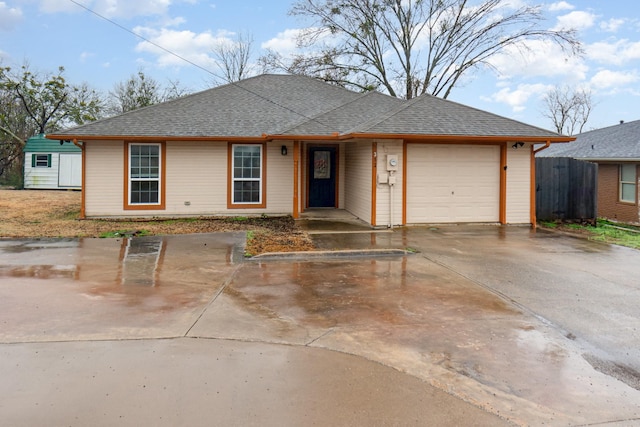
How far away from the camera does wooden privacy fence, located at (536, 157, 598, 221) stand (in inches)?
593

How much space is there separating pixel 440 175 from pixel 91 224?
9963mm

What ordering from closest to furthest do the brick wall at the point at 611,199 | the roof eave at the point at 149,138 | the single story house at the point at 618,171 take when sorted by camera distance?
the roof eave at the point at 149,138, the single story house at the point at 618,171, the brick wall at the point at 611,199

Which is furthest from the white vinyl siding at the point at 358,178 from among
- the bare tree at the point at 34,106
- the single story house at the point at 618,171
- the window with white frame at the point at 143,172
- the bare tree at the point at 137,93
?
the bare tree at the point at 137,93

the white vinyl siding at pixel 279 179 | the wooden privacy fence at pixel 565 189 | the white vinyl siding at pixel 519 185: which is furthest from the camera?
the white vinyl siding at pixel 279 179

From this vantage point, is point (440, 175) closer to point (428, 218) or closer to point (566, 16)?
point (428, 218)

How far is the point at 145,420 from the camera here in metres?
3.27

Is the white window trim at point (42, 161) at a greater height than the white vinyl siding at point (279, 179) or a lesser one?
greater

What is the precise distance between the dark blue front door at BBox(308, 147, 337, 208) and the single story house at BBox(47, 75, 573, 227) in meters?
0.04

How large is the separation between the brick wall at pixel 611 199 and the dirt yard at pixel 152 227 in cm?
1284

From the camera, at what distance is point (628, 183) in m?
18.0

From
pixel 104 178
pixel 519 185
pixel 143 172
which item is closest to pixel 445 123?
pixel 519 185

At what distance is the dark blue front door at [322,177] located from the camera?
1669cm

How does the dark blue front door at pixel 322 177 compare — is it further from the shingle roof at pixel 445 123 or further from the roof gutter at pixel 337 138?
the shingle roof at pixel 445 123

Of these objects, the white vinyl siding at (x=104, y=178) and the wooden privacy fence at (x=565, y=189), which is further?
the wooden privacy fence at (x=565, y=189)
